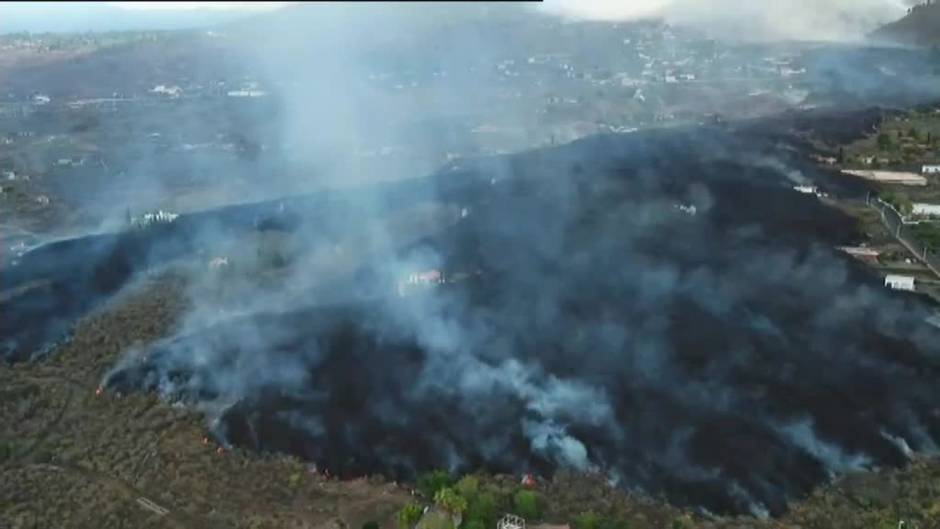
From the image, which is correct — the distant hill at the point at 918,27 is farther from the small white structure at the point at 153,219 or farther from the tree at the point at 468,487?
the tree at the point at 468,487

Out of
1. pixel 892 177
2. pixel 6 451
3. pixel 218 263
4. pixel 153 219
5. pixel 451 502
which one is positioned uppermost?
pixel 451 502

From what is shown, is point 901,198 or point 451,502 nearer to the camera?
point 451,502

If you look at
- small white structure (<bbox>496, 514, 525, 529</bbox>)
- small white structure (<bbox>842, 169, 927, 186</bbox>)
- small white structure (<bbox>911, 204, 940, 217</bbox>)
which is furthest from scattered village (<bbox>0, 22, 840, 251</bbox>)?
small white structure (<bbox>496, 514, 525, 529</bbox>)

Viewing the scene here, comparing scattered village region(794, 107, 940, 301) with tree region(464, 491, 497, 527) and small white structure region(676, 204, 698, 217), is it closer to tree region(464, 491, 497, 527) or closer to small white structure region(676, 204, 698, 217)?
small white structure region(676, 204, 698, 217)

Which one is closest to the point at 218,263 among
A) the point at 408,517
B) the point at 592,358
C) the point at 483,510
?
the point at 592,358

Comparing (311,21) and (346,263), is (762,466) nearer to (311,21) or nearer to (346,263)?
(346,263)

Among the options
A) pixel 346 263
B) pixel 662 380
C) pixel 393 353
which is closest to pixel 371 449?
pixel 393 353

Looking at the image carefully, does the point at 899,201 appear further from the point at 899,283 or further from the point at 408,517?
the point at 408,517
